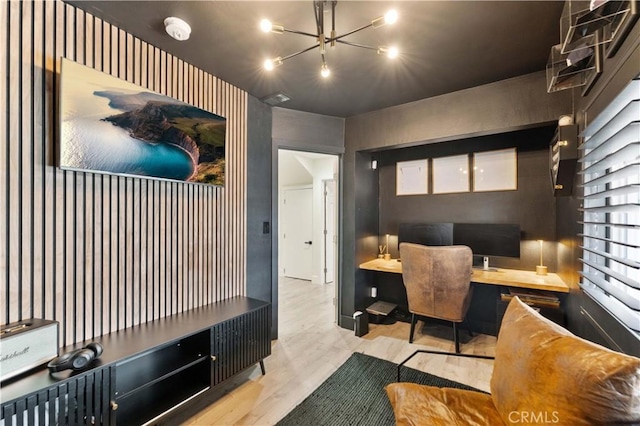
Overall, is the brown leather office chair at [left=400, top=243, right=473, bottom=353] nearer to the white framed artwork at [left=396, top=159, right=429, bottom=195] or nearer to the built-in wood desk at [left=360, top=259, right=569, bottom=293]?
the built-in wood desk at [left=360, top=259, right=569, bottom=293]

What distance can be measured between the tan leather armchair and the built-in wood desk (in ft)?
4.25

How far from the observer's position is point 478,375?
2346 mm

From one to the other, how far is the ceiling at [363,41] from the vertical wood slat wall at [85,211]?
0.21 meters

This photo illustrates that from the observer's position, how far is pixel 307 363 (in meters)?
2.56

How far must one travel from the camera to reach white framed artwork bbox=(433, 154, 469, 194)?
332 cm

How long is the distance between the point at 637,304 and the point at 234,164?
9.23 feet

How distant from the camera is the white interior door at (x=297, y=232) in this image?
18.9 feet

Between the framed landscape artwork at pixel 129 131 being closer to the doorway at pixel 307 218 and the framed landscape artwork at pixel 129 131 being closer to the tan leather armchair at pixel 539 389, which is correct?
the tan leather armchair at pixel 539 389

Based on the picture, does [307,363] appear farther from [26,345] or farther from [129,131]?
[129,131]

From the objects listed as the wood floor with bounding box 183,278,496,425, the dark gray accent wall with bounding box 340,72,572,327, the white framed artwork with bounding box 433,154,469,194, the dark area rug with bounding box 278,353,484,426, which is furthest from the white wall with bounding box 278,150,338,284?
the dark area rug with bounding box 278,353,484,426

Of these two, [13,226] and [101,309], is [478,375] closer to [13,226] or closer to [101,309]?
[101,309]

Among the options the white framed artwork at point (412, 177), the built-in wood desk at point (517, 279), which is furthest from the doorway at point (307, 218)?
the built-in wood desk at point (517, 279)

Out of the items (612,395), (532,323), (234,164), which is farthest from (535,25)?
(234,164)

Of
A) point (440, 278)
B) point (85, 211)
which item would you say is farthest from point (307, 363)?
point (85, 211)
